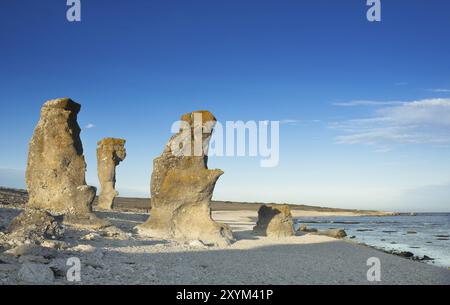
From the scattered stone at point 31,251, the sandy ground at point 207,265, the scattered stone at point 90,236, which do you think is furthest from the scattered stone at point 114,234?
the scattered stone at point 31,251

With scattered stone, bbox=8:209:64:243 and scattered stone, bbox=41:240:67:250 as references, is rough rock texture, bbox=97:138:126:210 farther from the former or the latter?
scattered stone, bbox=41:240:67:250

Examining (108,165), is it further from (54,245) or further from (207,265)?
(207,265)

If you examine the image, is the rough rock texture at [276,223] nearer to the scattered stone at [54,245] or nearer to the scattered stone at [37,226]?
the scattered stone at [37,226]

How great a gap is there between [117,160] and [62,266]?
31.1m

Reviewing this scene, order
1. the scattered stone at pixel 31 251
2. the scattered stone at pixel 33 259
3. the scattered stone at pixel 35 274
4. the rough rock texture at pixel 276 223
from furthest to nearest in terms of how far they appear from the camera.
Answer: the rough rock texture at pixel 276 223
the scattered stone at pixel 31 251
the scattered stone at pixel 33 259
the scattered stone at pixel 35 274

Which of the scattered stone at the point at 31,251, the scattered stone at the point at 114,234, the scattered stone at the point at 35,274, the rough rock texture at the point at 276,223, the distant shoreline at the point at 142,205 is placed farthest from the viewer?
the distant shoreline at the point at 142,205

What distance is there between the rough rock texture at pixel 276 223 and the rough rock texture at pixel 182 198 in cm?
605

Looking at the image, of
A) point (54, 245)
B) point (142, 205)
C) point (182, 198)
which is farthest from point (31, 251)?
point (142, 205)

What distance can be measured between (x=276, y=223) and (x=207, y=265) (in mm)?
14347

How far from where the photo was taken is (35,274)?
893 cm

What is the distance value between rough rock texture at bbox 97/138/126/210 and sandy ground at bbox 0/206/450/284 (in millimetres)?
19868

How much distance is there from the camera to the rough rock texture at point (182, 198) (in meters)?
20.9
